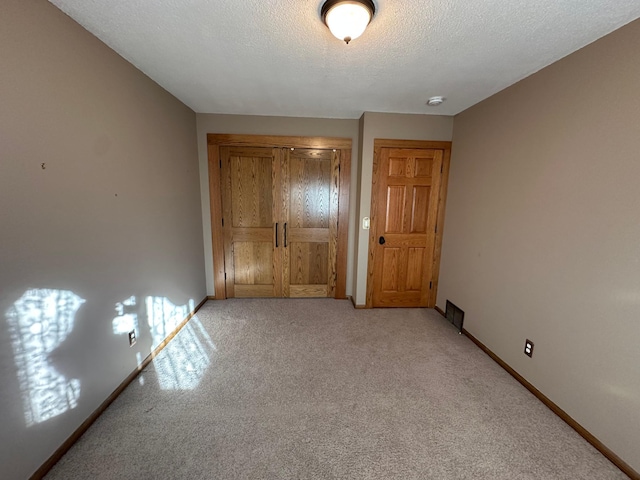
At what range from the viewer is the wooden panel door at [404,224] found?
3283 mm

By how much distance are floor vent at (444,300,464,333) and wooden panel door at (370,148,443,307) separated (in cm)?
38

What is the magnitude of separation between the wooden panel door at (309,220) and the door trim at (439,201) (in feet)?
1.69

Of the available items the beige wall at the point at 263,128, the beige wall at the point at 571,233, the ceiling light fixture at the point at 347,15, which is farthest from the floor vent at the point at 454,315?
the ceiling light fixture at the point at 347,15

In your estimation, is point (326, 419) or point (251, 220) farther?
point (251, 220)

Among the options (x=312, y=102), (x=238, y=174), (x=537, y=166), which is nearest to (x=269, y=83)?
(x=312, y=102)

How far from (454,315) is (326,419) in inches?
80.1

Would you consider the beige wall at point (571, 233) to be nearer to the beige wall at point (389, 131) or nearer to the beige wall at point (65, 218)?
the beige wall at point (389, 131)

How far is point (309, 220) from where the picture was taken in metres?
3.63

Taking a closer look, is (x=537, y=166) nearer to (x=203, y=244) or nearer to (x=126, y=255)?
(x=126, y=255)

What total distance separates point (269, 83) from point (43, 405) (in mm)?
2640

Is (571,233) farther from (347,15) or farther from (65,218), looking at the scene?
(65,218)

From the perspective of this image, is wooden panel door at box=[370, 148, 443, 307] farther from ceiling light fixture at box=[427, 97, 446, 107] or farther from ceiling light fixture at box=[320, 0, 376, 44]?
ceiling light fixture at box=[320, 0, 376, 44]

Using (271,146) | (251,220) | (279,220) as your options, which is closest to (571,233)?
(279,220)

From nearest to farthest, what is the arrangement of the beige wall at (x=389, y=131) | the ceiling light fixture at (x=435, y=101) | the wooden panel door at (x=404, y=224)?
the ceiling light fixture at (x=435, y=101), the beige wall at (x=389, y=131), the wooden panel door at (x=404, y=224)
